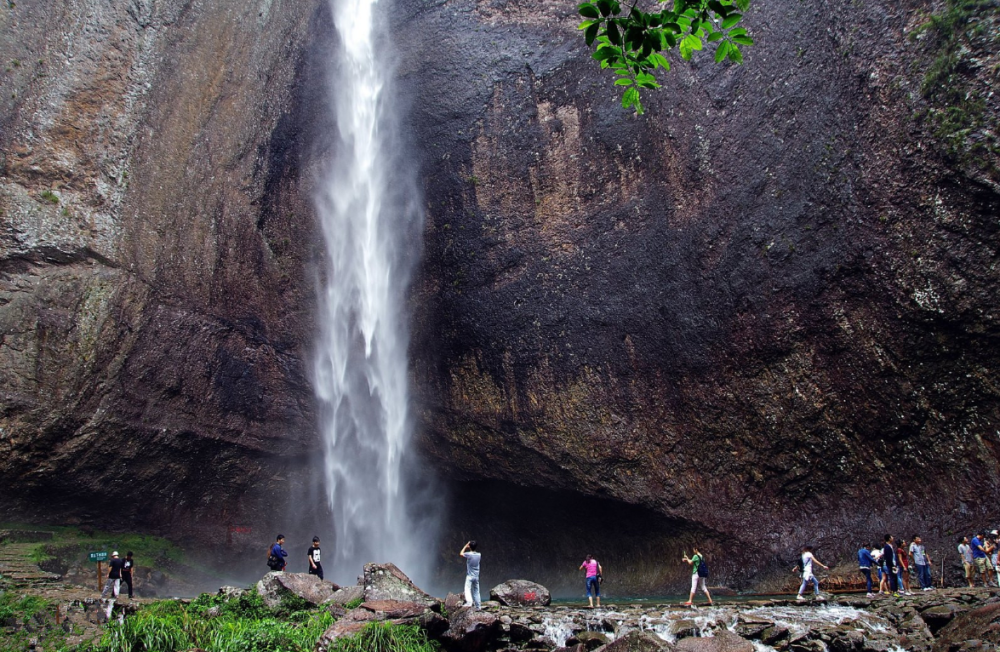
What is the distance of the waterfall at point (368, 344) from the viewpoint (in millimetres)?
21297

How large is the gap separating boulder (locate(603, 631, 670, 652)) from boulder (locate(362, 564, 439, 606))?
4474 millimetres

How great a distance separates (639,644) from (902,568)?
7865mm

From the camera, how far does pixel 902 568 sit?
44.9 ft

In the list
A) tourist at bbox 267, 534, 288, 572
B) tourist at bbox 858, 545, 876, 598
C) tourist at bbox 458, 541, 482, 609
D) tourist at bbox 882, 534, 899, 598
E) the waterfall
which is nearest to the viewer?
tourist at bbox 458, 541, 482, 609

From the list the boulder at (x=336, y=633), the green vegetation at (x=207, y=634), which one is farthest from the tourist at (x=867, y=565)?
the green vegetation at (x=207, y=634)

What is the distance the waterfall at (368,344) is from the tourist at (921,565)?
13.2m

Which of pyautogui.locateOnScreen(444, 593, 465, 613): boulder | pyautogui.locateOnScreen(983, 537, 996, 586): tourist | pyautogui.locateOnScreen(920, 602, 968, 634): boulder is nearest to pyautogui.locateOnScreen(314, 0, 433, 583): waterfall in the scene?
pyautogui.locateOnScreen(444, 593, 465, 613): boulder

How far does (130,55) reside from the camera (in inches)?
853

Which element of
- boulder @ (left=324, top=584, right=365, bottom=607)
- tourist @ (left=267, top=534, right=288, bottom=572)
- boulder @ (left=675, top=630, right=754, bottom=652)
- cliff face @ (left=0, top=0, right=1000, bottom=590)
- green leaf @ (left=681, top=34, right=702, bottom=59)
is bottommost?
boulder @ (left=675, top=630, right=754, bottom=652)

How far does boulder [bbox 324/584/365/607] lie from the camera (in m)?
12.5

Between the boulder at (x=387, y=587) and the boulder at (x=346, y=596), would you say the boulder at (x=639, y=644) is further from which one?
the boulder at (x=346, y=596)

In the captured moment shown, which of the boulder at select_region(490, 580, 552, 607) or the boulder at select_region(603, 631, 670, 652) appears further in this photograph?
the boulder at select_region(490, 580, 552, 607)

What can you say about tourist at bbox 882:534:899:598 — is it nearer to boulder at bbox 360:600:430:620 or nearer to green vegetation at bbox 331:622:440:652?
boulder at bbox 360:600:430:620

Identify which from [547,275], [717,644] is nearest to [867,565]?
[717,644]
